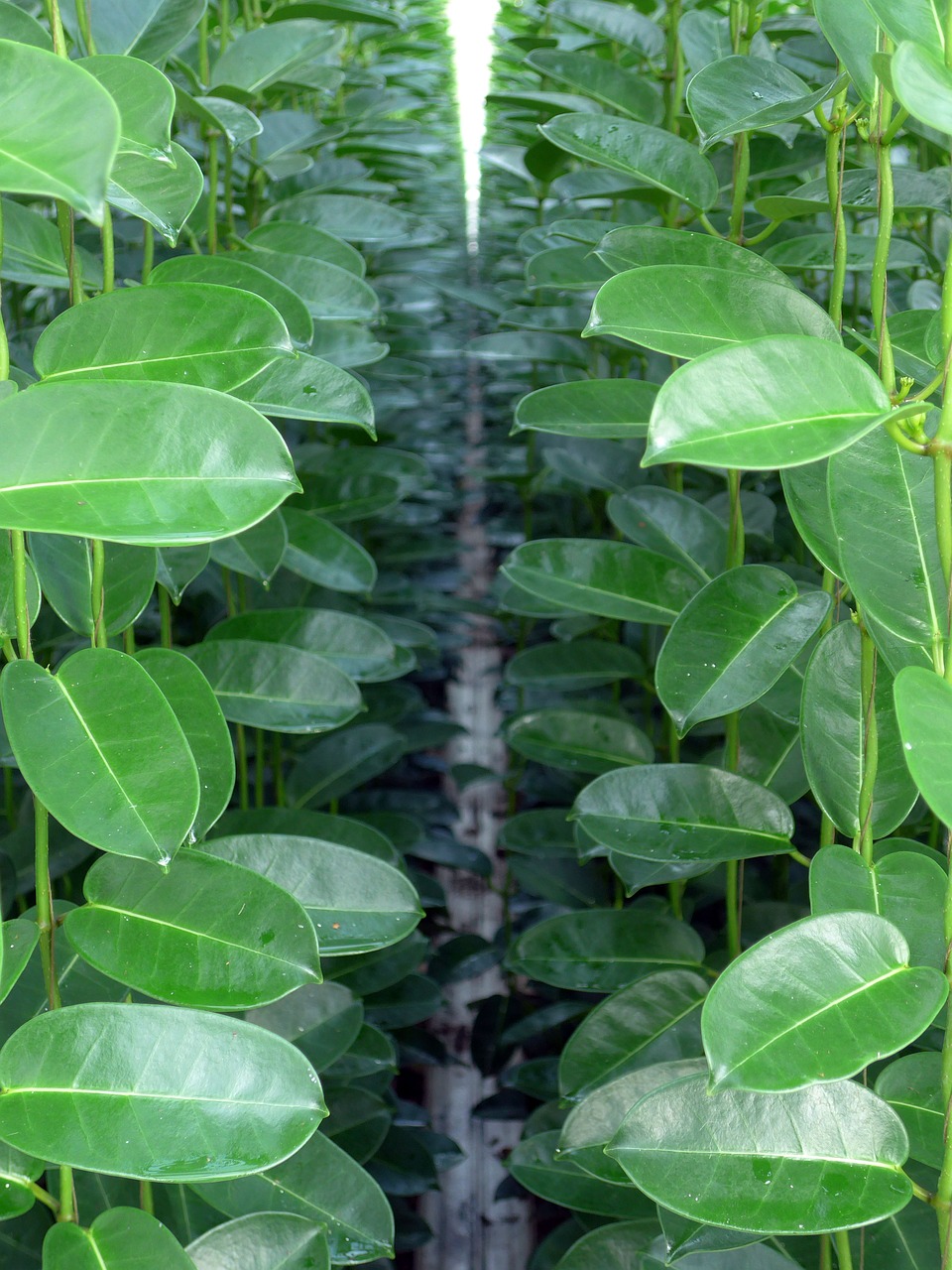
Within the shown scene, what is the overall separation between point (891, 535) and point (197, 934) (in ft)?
1.10

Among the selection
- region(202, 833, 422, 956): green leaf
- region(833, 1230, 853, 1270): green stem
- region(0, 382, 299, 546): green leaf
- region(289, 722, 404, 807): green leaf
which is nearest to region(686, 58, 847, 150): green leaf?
region(0, 382, 299, 546): green leaf

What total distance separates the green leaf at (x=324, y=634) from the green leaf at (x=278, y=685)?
7cm

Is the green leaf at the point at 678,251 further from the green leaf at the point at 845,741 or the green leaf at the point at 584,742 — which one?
the green leaf at the point at 584,742

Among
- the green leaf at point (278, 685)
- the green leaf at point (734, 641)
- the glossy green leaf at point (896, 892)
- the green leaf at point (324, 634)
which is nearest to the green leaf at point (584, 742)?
the green leaf at point (324, 634)

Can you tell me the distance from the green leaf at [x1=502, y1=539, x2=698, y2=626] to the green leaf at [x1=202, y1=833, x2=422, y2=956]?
0.79 feet

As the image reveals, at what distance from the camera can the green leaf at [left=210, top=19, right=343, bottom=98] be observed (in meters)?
0.88

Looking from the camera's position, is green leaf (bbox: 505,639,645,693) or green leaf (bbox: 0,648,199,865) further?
green leaf (bbox: 505,639,645,693)

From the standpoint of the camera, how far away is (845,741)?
22.2 inches

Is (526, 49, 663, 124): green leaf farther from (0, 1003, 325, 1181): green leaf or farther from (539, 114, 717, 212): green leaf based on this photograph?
(0, 1003, 325, 1181): green leaf

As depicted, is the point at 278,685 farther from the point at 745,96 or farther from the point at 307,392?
the point at 745,96

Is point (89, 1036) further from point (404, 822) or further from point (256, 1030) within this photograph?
point (404, 822)

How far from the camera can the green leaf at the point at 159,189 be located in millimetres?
524

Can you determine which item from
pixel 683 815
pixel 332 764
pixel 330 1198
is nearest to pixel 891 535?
pixel 683 815

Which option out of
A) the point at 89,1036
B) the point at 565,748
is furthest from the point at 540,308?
the point at 89,1036
